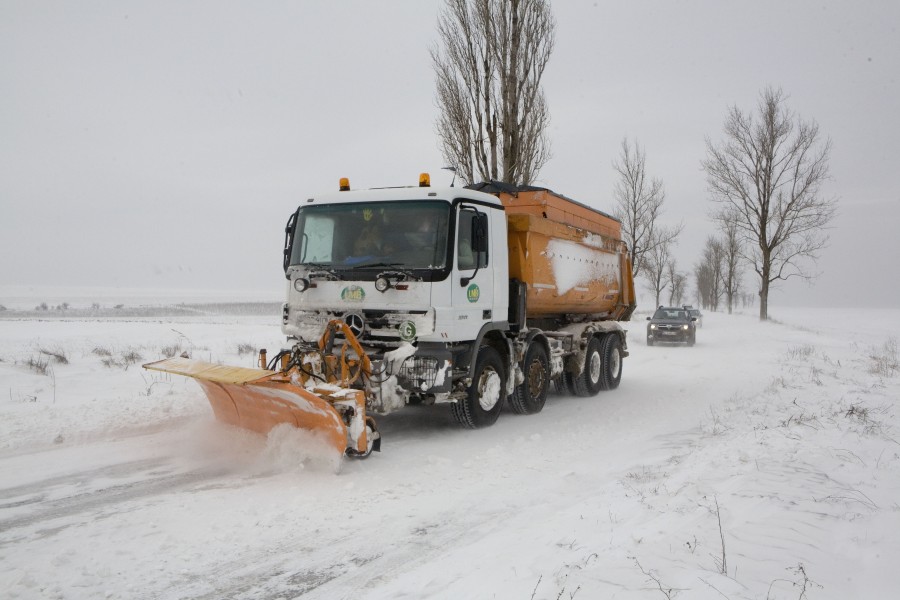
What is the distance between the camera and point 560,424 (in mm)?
8555

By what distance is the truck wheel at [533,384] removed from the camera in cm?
900

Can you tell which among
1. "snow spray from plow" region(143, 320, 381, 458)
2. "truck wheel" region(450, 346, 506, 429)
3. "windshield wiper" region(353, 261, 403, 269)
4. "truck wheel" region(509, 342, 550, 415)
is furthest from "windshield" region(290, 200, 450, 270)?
"truck wheel" region(509, 342, 550, 415)

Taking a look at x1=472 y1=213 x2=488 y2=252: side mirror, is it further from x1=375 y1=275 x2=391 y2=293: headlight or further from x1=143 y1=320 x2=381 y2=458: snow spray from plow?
x1=143 y1=320 x2=381 y2=458: snow spray from plow

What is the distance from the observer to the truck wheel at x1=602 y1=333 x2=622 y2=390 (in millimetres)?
12109

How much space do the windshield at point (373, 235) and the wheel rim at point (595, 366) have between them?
5316 mm

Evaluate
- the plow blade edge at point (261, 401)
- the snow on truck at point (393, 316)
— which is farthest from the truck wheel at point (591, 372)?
the plow blade edge at point (261, 401)

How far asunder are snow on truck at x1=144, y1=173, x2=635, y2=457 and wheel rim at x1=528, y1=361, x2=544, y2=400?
11 centimetres

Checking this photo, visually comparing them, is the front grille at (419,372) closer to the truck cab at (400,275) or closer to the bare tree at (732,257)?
the truck cab at (400,275)

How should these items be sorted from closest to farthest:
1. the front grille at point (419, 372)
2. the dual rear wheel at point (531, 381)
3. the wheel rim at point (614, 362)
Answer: the front grille at point (419, 372)
the dual rear wheel at point (531, 381)
the wheel rim at point (614, 362)

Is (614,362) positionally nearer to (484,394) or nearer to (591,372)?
(591,372)

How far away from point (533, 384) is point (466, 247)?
288 cm

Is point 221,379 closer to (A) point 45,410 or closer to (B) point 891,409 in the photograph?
(A) point 45,410

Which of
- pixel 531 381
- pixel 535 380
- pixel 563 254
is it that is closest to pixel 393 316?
pixel 531 381

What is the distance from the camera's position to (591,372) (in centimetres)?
1134
